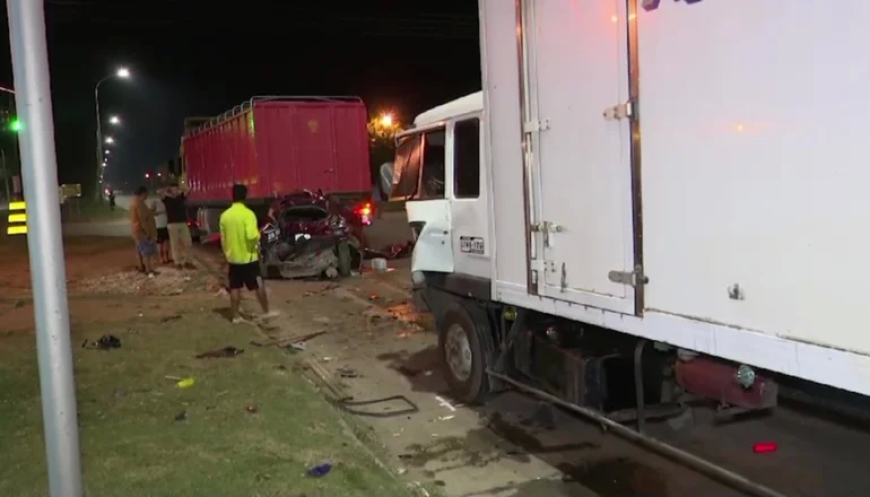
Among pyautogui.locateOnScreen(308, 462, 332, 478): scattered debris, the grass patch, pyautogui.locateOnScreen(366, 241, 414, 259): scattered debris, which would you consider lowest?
pyautogui.locateOnScreen(308, 462, 332, 478): scattered debris

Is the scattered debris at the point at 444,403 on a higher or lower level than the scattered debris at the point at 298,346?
lower

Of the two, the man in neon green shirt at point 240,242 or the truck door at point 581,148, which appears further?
the man in neon green shirt at point 240,242

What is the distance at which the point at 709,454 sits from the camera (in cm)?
546

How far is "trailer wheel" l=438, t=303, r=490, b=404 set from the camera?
6.79 meters

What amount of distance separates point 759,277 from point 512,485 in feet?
7.63

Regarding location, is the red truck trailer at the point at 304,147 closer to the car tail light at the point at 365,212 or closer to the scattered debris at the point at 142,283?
the car tail light at the point at 365,212

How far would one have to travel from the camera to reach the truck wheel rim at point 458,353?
7.07m

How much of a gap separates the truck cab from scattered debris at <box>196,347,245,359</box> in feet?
8.12

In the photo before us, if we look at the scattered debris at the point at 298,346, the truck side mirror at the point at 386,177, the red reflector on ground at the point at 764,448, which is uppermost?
the truck side mirror at the point at 386,177

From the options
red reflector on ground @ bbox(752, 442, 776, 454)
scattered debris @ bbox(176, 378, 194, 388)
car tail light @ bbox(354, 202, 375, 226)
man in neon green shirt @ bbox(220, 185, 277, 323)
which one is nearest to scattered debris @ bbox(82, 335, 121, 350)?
man in neon green shirt @ bbox(220, 185, 277, 323)

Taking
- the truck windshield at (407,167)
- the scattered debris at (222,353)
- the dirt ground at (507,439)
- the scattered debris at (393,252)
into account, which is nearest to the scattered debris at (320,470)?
the dirt ground at (507,439)

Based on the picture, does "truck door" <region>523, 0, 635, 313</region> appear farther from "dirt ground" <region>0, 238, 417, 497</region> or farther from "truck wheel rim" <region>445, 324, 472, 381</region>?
"truck wheel rim" <region>445, 324, 472, 381</region>

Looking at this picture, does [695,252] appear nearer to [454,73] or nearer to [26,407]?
[26,407]

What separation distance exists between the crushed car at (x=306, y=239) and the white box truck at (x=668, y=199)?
8.55 metres
